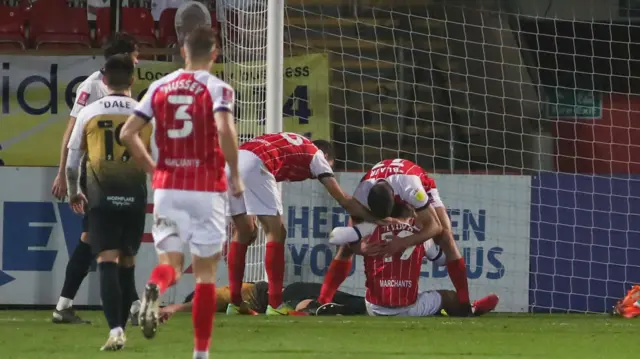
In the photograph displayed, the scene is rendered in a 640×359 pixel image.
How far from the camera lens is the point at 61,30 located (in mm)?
14375

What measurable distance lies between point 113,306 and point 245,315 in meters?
3.03

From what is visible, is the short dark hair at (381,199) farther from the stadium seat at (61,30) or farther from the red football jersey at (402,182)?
the stadium seat at (61,30)

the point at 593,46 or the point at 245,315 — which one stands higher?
the point at 593,46

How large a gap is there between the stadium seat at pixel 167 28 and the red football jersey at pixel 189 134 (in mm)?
8054

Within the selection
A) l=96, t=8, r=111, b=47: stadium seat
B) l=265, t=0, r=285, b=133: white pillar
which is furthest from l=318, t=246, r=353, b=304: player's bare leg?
l=96, t=8, r=111, b=47: stadium seat

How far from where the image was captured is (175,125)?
6.36m

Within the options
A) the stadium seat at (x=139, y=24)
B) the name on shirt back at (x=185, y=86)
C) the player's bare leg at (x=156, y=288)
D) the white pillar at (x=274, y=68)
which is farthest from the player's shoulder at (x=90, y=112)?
the stadium seat at (x=139, y=24)

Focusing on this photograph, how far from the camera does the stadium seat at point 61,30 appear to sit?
1423 cm

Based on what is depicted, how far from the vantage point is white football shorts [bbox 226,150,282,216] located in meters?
Answer: 10.1

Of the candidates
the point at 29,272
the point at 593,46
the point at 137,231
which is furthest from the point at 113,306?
the point at 593,46

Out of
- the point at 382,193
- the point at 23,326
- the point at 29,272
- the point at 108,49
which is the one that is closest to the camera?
the point at 108,49

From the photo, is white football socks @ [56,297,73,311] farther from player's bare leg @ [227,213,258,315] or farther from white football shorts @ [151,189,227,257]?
white football shorts @ [151,189,227,257]

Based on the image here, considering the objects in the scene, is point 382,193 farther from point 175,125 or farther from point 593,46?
point 593,46

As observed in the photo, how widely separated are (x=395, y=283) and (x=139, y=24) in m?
5.55
